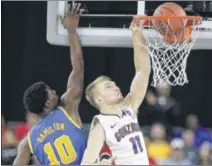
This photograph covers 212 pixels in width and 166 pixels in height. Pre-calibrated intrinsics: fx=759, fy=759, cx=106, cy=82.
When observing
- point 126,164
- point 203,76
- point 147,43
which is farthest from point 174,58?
point 203,76

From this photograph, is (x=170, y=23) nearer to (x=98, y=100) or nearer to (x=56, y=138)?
(x=98, y=100)

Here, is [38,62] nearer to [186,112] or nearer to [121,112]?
[186,112]

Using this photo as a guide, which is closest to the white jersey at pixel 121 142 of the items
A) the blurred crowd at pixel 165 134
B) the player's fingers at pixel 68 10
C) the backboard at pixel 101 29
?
the backboard at pixel 101 29

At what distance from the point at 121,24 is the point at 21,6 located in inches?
91.6

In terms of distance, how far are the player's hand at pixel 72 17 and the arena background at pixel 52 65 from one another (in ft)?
7.15

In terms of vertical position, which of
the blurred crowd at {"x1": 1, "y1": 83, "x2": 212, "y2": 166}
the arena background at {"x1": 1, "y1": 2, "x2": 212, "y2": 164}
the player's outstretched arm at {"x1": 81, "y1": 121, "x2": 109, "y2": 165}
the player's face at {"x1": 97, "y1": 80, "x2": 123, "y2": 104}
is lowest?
the blurred crowd at {"x1": 1, "y1": 83, "x2": 212, "y2": 166}

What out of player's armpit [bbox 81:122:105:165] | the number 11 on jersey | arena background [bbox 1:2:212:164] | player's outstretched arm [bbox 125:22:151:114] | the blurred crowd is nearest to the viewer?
player's armpit [bbox 81:122:105:165]

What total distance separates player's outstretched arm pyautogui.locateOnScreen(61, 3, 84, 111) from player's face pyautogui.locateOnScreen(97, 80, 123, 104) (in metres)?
0.23

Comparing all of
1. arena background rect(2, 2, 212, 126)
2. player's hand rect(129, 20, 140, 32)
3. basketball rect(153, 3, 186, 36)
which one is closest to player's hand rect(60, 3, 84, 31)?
player's hand rect(129, 20, 140, 32)

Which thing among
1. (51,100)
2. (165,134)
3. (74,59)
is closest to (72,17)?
(74,59)

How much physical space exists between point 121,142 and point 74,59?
1.80 feet

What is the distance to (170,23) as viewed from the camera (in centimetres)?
372

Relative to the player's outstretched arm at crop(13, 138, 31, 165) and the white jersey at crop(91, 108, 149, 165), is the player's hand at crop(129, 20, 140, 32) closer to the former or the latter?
the white jersey at crop(91, 108, 149, 165)

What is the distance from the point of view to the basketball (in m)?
3.71
